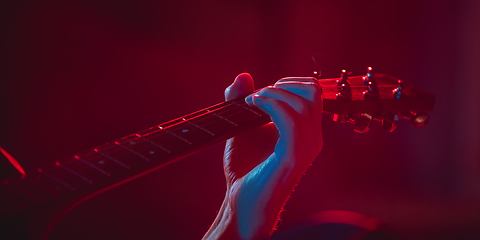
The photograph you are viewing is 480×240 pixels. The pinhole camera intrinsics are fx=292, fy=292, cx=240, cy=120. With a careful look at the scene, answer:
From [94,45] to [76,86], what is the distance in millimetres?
357

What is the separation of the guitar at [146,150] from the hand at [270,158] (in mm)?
80

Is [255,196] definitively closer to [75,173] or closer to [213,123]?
[213,123]

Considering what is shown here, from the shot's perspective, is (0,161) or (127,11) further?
(127,11)

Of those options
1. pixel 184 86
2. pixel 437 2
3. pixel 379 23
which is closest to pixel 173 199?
pixel 184 86

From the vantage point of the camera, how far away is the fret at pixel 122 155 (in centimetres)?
79

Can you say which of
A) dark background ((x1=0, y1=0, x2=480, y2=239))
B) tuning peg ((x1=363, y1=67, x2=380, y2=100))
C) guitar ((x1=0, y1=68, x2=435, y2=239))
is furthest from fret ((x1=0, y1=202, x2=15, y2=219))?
dark background ((x1=0, y1=0, x2=480, y2=239))

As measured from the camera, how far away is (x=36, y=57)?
220 centimetres

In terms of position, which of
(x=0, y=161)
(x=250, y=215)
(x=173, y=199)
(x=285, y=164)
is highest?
(x=0, y=161)

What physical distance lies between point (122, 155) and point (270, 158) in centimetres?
52

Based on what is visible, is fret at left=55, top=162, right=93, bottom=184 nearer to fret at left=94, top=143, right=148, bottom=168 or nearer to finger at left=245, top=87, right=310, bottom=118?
fret at left=94, top=143, right=148, bottom=168

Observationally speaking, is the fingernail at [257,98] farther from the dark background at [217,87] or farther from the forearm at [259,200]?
the dark background at [217,87]

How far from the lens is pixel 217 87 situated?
271cm

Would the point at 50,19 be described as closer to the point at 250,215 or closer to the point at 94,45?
the point at 94,45

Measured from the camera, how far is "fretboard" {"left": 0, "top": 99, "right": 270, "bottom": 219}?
0.73 metres
